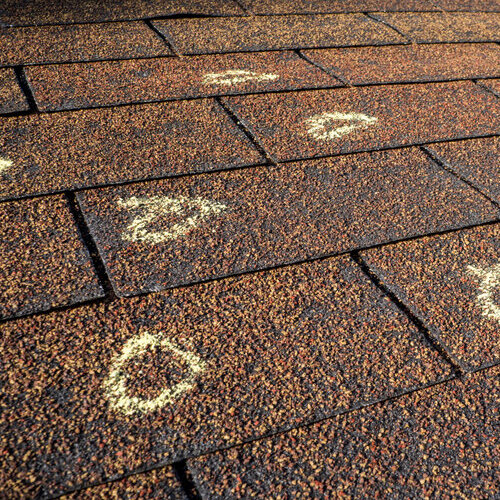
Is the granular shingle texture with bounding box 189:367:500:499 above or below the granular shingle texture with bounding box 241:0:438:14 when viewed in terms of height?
below

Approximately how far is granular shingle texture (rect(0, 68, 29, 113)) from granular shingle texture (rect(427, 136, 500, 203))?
7.44 ft

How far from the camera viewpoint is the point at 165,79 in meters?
3.82

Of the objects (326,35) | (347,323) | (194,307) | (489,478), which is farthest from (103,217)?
(326,35)

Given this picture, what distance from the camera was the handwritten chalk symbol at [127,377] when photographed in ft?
6.02

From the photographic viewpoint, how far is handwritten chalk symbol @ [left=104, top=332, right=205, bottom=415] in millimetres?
1834

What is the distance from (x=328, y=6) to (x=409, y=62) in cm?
138

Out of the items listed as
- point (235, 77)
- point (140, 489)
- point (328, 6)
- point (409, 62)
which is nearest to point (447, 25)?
point (328, 6)

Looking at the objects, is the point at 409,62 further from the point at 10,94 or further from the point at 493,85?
the point at 10,94

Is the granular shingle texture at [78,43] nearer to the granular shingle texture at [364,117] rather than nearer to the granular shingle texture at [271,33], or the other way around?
the granular shingle texture at [271,33]

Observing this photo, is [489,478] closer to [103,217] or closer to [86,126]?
[103,217]

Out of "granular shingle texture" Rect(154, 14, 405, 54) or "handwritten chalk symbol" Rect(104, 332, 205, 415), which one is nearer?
"handwritten chalk symbol" Rect(104, 332, 205, 415)

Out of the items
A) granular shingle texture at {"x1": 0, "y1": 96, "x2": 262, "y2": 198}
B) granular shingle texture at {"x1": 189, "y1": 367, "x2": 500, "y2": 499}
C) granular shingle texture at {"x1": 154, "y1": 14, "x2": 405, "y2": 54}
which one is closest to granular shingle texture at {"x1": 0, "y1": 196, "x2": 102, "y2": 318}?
granular shingle texture at {"x1": 0, "y1": 96, "x2": 262, "y2": 198}

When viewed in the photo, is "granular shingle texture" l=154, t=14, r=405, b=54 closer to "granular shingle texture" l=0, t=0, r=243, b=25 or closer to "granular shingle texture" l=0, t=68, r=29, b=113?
"granular shingle texture" l=0, t=0, r=243, b=25

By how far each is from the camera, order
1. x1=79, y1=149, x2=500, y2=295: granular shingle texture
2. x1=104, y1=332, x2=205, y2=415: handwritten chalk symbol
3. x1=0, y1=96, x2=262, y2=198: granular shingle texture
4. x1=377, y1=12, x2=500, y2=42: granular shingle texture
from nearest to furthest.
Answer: x1=104, y1=332, x2=205, y2=415: handwritten chalk symbol, x1=79, y1=149, x2=500, y2=295: granular shingle texture, x1=0, y1=96, x2=262, y2=198: granular shingle texture, x1=377, y1=12, x2=500, y2=42: granular shingle texture
